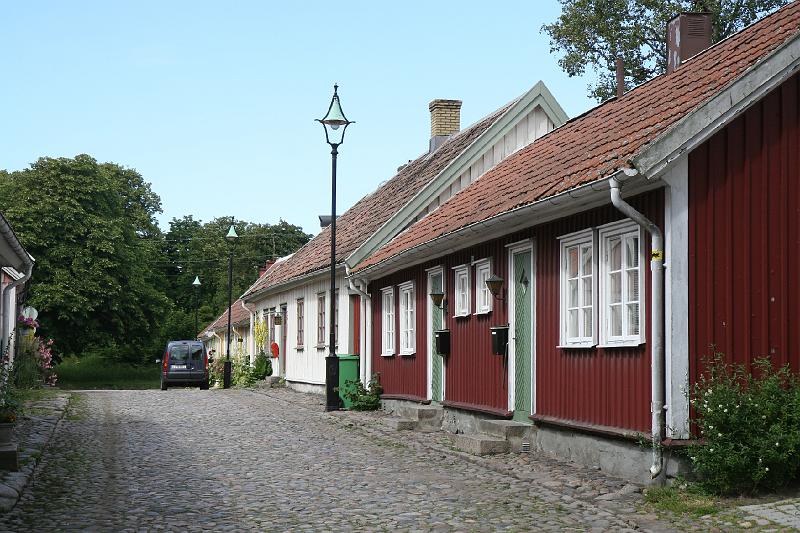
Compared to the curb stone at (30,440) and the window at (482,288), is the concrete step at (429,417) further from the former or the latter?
the curb stone at (30,440)

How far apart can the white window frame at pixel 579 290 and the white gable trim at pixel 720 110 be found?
1.98 m

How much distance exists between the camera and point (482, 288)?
1577 centimetres

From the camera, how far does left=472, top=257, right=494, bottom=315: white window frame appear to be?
15.3m

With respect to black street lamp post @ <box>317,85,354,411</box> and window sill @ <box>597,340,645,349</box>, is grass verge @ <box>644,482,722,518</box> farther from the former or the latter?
black street lamp post @ <box>317,85,354,411</box>

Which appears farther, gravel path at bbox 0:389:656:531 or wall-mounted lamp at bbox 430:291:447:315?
wall-mounted lamp at bbox 430:291:447:315

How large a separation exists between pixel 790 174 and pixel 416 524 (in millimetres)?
4981

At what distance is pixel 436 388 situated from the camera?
17.9 metres

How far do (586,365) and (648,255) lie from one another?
5.88ft

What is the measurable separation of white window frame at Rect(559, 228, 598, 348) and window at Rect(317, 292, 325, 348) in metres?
14.2

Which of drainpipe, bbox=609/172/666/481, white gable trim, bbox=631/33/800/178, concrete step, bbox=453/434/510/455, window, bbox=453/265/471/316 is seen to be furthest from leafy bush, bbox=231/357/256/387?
white gable trim, bbox=631/33/800/178

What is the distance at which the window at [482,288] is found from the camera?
15344 mm

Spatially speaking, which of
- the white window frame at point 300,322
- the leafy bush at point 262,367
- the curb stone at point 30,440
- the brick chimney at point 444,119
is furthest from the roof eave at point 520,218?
the leafy bush at point 262,367

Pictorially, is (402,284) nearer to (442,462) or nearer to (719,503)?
(442,462)

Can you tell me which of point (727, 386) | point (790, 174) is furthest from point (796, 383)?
point (790, 174)
